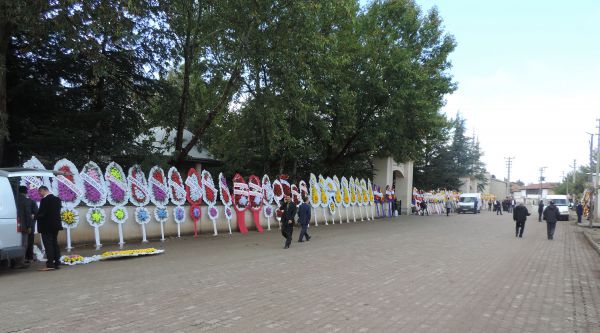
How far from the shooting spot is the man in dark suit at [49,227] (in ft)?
35.5

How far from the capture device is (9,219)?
9.98 m

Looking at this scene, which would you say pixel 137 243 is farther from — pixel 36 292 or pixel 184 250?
pixel 36 292

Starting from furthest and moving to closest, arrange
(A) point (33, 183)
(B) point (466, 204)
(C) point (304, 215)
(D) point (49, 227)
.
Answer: (B) point (466, 204)
(C) point (304, 215)
(A) point (33, 183)
(D) point (49, 227)

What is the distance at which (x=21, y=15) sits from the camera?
13.1 m

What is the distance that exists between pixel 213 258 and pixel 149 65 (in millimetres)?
10956

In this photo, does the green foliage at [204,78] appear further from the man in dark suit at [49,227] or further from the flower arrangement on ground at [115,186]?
the man in dark suit at [49,227]

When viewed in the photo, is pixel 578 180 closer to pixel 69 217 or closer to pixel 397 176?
pixel 397 176

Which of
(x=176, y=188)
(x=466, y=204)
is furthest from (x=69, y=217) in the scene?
(x=466, y=204)

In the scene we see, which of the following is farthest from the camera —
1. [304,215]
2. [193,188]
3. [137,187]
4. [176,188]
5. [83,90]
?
[83,90]

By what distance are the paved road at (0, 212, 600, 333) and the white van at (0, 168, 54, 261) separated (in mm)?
524

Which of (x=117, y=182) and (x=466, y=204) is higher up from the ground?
(x=117, y=182)

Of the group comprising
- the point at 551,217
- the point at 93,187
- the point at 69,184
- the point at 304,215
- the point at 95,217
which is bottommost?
the point at 551,217

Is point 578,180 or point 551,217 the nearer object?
point 551,217

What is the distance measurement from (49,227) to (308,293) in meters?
6.41
